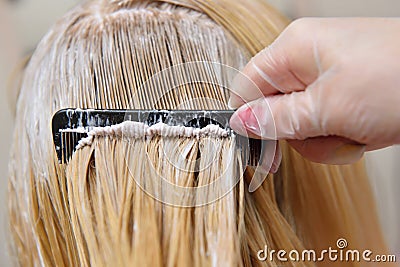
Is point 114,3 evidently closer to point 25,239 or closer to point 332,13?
point 25,239

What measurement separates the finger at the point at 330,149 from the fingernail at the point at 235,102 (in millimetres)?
91

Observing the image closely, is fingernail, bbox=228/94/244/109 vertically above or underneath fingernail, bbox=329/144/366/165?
above

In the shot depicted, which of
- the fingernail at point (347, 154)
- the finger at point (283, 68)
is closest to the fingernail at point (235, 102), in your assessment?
→ the finger at point (283, 68)

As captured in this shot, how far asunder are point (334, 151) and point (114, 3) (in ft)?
1.25

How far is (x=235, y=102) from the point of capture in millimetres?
588

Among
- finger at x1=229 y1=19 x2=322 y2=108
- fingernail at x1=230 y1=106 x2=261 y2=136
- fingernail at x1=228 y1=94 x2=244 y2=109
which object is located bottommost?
fingernail at x1=230 y1=106 x2=261 y2=136

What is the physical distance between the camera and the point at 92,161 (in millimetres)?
588

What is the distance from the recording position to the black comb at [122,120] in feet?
1.86

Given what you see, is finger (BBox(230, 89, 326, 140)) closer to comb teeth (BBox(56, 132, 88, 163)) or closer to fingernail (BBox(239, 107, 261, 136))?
fingernail (BBox(239, 107, 261, 136))

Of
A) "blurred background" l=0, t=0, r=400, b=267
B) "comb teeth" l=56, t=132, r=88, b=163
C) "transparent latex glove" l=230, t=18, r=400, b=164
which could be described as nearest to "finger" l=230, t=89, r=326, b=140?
"transparent latex glove" l=230, t=18, r=400, b=164

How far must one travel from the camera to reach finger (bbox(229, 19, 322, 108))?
1.77 ft

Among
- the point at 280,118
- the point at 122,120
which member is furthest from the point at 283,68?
the point at 122,120

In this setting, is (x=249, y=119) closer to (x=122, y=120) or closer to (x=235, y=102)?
(x=235, y=102)

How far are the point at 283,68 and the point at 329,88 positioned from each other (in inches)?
2.4
